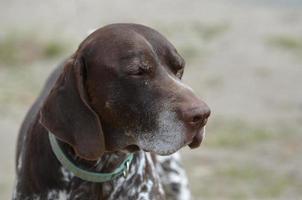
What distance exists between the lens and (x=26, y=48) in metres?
11.9

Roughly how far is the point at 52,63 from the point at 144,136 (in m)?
7.08

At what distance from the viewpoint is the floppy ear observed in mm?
4164

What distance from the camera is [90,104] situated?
166 inches

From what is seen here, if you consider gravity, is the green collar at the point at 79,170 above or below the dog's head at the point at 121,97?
below

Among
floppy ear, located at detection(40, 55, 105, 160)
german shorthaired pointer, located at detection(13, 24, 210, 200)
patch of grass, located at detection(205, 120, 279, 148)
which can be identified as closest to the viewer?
german shorthaired pointer, located at detection(13, 24, 210, 200)

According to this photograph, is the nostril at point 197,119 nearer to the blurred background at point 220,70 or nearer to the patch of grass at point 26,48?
the blurred background at point 220,70

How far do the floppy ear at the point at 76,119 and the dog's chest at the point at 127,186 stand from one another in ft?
0.77

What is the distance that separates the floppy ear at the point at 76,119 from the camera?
4164 millimetres

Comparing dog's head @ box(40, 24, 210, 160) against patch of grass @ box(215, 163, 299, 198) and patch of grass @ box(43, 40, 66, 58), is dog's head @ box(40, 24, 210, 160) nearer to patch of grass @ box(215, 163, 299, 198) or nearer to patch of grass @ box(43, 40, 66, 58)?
patch of grass @ box(215, 163, 299, 198)

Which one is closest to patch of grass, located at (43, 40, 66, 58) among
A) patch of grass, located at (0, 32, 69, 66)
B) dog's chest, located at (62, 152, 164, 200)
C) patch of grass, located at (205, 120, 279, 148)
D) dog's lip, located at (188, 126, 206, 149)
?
patch of grass, located at (0, 32, 69, 66)

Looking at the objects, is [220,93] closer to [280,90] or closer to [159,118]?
[280,90]

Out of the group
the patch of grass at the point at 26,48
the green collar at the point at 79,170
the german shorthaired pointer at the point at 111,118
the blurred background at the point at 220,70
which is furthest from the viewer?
A: the patch of grass at the point at 26,48

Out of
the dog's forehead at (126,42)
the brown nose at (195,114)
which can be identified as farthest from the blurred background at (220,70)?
the brown nose at (195,114)

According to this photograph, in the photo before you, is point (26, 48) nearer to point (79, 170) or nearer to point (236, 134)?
point (236, 134)
